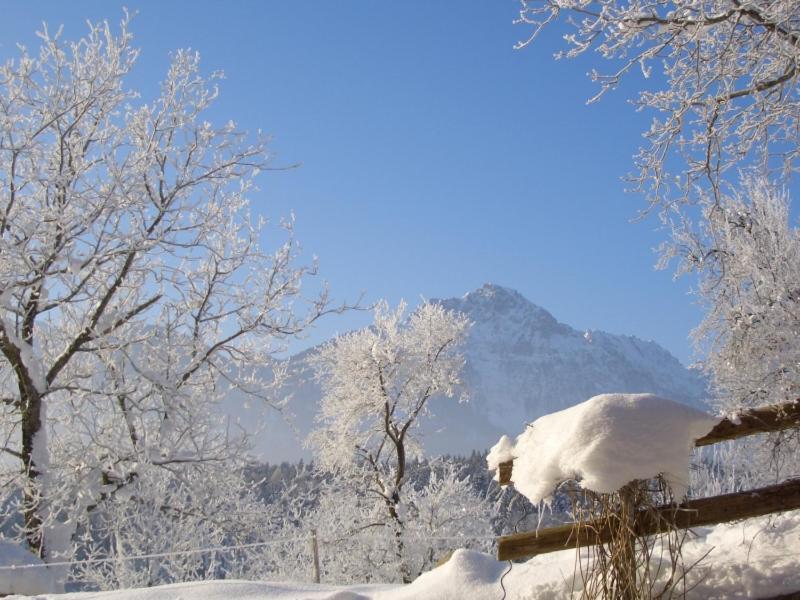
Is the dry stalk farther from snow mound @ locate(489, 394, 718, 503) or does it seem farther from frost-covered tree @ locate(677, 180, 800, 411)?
frost-covered tree @ locate(677, 180, 800, 411)

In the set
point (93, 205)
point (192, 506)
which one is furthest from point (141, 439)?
point (93, 205)

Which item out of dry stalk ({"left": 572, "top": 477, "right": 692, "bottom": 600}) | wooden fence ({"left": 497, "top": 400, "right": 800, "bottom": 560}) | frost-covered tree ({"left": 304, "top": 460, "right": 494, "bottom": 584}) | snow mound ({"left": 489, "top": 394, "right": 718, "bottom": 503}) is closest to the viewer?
snow mound ({"left": 489, "top": 394, "right": 718, "bottom": 503})

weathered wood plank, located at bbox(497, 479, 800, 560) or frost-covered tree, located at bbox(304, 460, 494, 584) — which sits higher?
weathered wood plank, located at bbox(497, 479, 800, 560)

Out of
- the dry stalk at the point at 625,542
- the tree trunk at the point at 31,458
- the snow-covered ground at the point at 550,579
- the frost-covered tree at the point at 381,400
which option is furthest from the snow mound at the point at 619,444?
the frost-covered tree at the point at 381,400

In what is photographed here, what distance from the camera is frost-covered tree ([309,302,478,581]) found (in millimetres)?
22234

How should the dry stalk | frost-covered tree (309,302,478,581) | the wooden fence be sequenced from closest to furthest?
the dry stalk
the wooden fence
frost-covered tree (309,302,478,581)

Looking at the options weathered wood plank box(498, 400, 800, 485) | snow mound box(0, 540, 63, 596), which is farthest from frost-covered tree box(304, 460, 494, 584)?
weathered wood plank box(498, 400, 800, 485)

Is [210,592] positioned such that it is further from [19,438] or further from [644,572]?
[19,438]

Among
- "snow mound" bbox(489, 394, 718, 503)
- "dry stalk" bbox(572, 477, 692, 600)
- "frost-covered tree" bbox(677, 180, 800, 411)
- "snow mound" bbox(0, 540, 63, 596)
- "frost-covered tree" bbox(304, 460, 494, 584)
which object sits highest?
"frost-covered tree" bbox(677, 180, 800, 411)

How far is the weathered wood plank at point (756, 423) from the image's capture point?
3670 millimetres

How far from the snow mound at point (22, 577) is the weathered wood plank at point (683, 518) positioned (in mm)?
5733

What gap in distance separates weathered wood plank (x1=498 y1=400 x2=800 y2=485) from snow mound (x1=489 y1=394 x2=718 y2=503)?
276 mm

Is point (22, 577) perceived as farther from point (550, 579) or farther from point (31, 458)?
point (550, 579)

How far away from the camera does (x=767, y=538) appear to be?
418 cm
